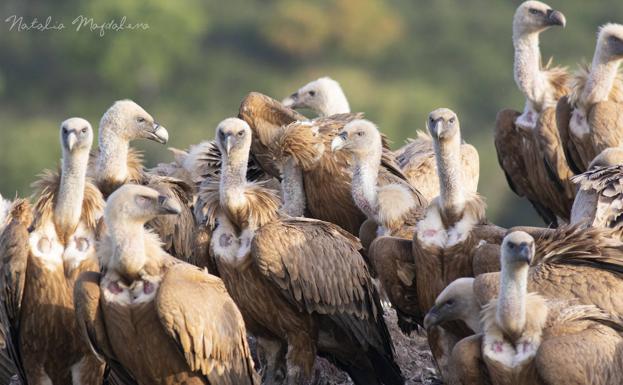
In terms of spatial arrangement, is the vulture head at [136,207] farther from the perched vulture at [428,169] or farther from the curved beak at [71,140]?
the perched vulture at [428,169]

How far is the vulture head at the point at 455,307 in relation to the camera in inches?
314

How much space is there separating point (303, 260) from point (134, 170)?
1.39 meters

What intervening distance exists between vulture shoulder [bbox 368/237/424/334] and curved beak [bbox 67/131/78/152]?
5.76 ft

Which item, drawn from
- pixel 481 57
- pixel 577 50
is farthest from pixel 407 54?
pixel 577 50

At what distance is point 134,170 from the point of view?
373 inches

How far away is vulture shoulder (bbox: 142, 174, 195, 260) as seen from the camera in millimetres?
9352

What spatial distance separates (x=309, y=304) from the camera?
873 cm

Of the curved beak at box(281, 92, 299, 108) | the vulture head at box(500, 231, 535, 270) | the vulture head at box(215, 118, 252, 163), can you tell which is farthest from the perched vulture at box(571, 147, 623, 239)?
the curved beak at box(281, 92, 299, 108)

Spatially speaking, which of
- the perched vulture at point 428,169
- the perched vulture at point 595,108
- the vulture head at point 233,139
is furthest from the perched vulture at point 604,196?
the vulture head at point 233,139

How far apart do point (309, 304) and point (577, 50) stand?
39.7 m

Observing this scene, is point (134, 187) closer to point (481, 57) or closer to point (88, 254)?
point (88, 254)

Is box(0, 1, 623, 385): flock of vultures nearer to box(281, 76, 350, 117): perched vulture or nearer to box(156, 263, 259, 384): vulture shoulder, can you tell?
box(156, 263, 259, 384): vulture shoulder

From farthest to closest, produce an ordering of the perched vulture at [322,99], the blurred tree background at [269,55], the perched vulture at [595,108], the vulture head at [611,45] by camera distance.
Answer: the blurred tree background at [269,55] < the perched vulture at [322,99] < the vulture head at [611,45] < the perched vulture at [595,108]

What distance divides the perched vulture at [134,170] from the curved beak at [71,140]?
2.38ft
